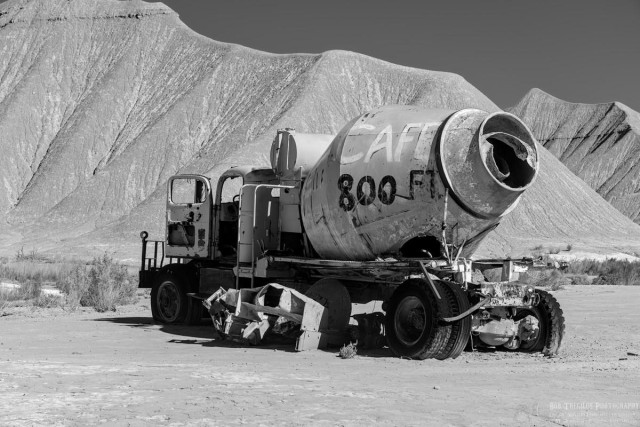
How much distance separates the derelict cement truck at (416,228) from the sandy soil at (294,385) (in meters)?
0.55

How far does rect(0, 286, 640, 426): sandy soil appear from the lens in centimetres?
803

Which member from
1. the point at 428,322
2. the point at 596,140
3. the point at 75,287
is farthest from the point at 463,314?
the point at 596,140

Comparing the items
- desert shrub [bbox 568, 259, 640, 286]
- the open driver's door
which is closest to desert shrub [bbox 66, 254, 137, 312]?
the open driver's door

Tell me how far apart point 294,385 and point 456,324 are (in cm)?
296

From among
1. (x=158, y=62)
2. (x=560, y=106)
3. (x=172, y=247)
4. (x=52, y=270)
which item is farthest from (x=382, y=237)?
(x=560, y=106)

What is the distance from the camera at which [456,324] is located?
38.7 ft

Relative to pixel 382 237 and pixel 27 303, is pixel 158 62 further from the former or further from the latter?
pixel 382 237

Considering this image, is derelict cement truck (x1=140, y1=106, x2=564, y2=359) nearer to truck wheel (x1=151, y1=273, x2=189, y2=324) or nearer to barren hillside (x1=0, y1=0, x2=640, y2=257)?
truck wheel (x1=151, y1=273, x2=189, y2=324)

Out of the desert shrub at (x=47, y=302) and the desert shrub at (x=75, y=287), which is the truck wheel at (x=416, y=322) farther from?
the desert shrub at (x=47, y=302)

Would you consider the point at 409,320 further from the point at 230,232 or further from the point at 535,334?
the point at 230,232

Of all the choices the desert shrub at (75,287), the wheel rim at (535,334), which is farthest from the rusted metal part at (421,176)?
the desert shrub at (75,287)

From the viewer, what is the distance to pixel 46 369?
10.7 m

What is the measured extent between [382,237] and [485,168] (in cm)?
177

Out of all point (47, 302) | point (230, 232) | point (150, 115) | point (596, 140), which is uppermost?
point (596, 140)
